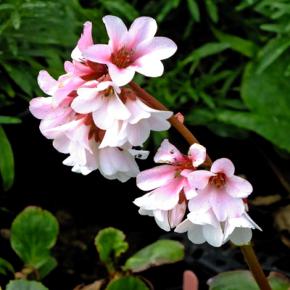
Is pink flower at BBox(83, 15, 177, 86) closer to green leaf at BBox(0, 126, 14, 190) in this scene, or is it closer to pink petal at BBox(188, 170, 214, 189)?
pink petal at BBox(188, 170, 214, 189)

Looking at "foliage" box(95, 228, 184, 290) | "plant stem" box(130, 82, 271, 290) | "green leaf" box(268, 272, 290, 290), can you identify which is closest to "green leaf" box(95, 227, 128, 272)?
"foliage" box(95, 228, 184, 290)

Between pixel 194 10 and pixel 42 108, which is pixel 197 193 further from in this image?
pixel 194 10

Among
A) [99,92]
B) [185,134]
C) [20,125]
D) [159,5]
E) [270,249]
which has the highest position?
[99,92]

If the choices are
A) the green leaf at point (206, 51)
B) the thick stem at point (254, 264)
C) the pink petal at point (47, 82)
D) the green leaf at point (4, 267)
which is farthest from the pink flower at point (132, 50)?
the green leaf at point (206, 51)

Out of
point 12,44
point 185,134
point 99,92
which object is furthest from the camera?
point 12,44

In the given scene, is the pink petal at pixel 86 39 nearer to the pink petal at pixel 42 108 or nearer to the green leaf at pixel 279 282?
the pink petal at pixel 42 108

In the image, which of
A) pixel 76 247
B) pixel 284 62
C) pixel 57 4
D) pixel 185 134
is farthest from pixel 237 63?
pixel 185 134

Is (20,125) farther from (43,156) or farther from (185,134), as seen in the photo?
(185,134)
